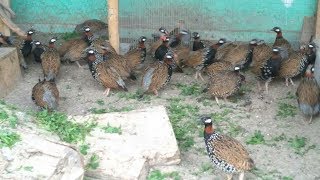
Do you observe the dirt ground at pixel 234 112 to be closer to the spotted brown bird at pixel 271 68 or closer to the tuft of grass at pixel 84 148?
the spotted brown bird at pixel 271 68

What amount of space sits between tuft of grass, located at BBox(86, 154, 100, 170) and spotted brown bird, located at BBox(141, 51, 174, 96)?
102 inches

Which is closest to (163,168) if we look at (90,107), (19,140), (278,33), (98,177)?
(98,177)

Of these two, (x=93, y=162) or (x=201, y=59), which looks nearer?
(x=93, y=162)

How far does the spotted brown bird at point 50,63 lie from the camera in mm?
9523

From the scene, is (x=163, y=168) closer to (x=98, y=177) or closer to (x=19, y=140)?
(x=98, y=177)

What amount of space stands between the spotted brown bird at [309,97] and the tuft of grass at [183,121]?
1.42 metres

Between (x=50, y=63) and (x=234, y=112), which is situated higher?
(x=50, y=63)

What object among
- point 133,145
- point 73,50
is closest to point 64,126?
point 133,145

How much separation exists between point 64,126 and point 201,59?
3.32 m

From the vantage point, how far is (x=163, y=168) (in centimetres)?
692

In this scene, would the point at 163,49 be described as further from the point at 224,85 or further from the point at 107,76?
the point at 224,85

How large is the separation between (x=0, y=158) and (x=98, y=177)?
3.65ft

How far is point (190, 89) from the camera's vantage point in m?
9.36

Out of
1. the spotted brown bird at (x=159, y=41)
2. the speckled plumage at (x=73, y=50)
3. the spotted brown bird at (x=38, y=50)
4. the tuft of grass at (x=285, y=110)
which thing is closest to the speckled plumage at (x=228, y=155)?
the tuft of grass at (x=285, y=110)
